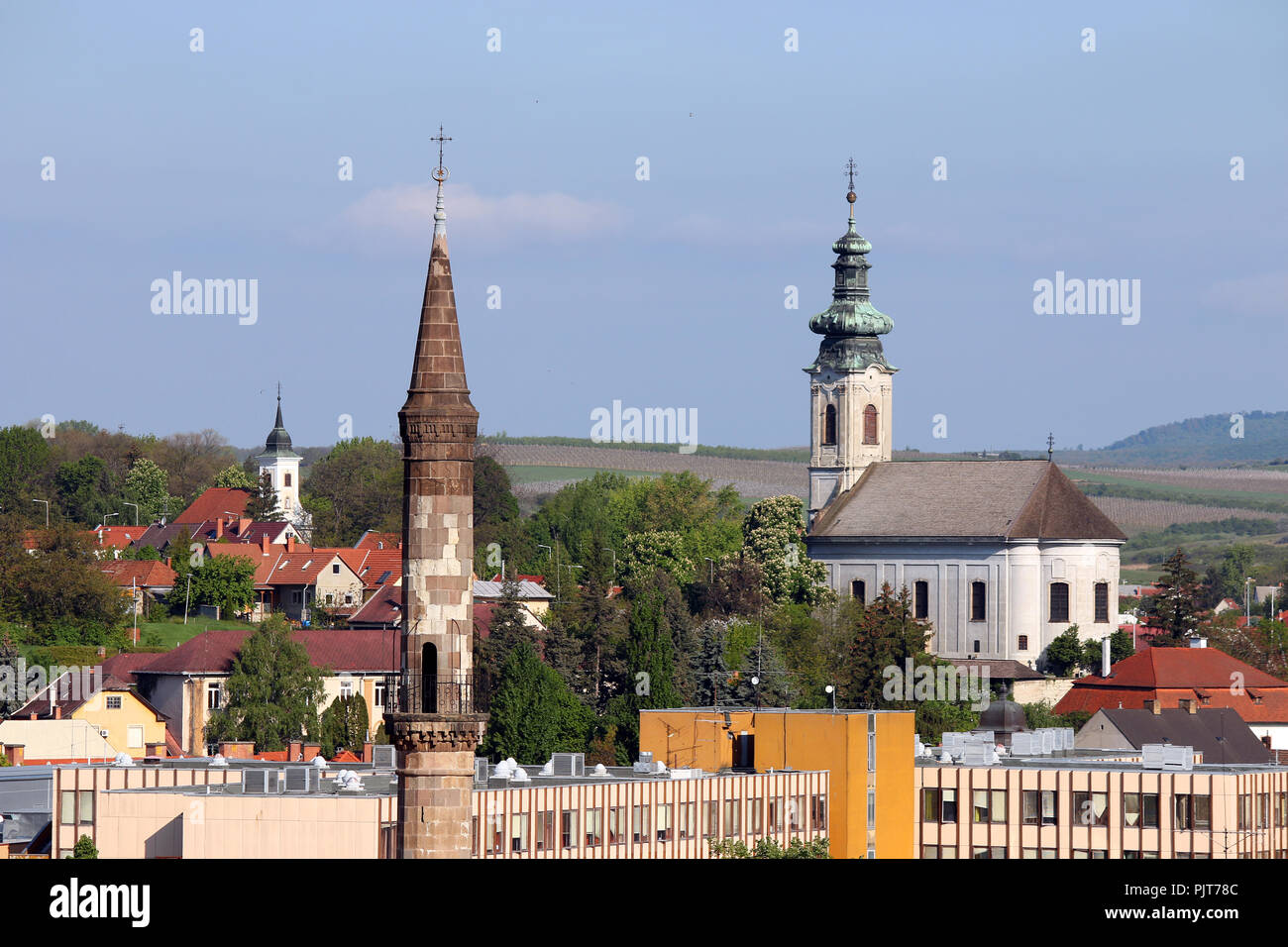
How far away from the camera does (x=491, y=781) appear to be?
64625 millimetres

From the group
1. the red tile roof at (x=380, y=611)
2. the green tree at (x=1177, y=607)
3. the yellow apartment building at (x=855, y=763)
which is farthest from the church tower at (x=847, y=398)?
the yellow apartment building at (x=855, y=763)

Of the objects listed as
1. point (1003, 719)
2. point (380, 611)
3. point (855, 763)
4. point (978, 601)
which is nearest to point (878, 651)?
point (978, 601)

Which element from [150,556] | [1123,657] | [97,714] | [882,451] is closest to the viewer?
[97,714]

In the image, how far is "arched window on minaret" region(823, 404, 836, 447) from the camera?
159 meters

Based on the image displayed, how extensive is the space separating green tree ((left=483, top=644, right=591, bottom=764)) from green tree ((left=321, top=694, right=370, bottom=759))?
18.3 feet

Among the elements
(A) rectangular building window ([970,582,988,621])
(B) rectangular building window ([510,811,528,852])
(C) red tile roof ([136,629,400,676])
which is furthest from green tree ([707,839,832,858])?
(A) rectangular building window ([970,582,988,621])

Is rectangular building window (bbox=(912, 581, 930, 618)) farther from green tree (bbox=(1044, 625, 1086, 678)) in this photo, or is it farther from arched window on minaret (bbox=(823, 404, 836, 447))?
arched window on minaret (bbox=(823, 404, 836, 447))

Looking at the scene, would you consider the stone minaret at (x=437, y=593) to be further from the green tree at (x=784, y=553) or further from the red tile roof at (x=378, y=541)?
the red tile roof at (x=378, y=541)

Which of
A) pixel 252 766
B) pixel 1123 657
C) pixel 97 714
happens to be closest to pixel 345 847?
pixel 252 766

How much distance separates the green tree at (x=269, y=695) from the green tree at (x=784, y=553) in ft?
109

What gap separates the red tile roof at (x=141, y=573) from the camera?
546 ft
